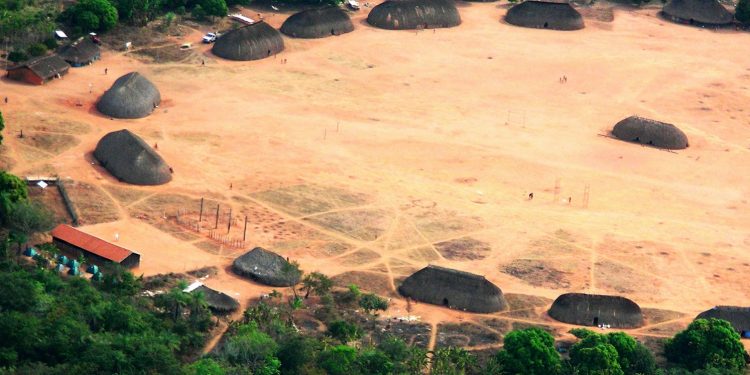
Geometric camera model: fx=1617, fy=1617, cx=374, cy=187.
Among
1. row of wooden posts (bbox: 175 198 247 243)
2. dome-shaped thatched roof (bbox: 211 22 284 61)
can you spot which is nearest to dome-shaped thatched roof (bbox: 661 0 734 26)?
dome-shaped thatched roof (bbox: 211 22 284 61)

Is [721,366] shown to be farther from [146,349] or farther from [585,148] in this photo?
[585,148]

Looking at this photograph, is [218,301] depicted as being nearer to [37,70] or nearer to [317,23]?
[37,70]

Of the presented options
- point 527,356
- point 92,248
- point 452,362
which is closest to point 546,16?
point 92,248

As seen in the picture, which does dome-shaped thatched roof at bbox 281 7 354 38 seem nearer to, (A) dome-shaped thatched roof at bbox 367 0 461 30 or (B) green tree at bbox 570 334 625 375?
(A) dome-shaped thatched roof at bbox 367 0 461 30

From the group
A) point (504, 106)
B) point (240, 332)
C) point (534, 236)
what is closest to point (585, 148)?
point (504, 106)

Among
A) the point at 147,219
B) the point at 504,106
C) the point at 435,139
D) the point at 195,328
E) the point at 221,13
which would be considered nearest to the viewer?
the point at 195,328

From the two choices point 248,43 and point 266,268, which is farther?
point 248,43

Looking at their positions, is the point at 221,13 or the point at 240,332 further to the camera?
the point at 221,13
